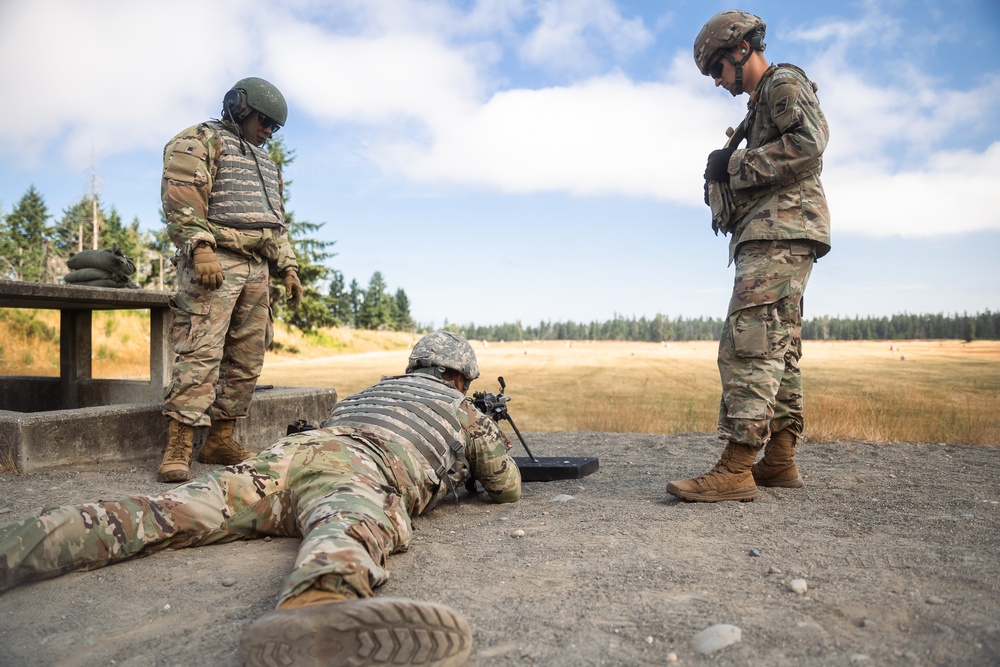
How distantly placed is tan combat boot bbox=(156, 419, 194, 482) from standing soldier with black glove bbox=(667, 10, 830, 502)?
305 cm

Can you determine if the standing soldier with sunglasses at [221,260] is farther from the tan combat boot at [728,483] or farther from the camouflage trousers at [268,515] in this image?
the tan combat boot at [728,483]

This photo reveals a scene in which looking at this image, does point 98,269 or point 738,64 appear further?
point 98,269

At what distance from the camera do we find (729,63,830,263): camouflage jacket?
3.62 meters

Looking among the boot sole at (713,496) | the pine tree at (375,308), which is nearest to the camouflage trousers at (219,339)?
the boot sole at (713,496)

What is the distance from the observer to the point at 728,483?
3736mm

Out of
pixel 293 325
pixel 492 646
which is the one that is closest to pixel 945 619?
pixel 492 646

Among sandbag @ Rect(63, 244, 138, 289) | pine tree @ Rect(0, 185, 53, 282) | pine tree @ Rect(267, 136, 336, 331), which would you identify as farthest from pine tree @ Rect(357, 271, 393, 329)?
sandbag @ Rect(63, 244, 138, 289)

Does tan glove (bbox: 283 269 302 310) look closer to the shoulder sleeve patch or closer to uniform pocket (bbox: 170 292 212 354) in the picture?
uniform pocket (bbox: 170 292 212 354)

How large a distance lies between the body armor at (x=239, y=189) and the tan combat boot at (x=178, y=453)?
1369 millimetres

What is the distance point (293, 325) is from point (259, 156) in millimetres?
29475

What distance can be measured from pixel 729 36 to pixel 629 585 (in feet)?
9.61

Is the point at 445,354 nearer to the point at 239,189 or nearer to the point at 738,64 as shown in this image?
the point at 239,189

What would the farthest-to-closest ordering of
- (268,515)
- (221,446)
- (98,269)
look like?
(98,269)
(221,446)
(268,515)

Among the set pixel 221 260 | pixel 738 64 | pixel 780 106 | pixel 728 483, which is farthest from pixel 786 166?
pixel 221 260
